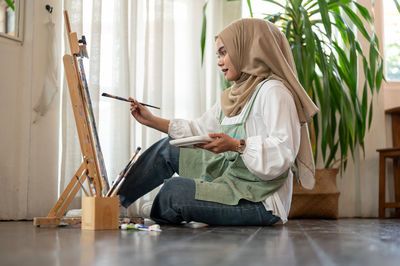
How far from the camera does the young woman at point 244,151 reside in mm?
1796

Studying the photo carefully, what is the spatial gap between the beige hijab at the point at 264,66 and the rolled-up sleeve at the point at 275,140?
103 millimetres

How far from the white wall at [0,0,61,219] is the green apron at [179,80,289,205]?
0.95 m

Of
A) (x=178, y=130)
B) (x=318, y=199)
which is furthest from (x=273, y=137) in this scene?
(x=318, y=199)

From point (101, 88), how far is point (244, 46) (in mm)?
1166

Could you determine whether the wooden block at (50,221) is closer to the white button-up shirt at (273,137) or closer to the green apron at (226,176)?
the green apron at (226,176)

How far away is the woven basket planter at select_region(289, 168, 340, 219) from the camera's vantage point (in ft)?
10.1

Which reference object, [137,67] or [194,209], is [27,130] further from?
[194,209]

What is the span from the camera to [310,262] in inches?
34.6

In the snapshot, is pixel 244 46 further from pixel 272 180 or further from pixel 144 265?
pixel 144 265

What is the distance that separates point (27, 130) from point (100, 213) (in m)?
1.16

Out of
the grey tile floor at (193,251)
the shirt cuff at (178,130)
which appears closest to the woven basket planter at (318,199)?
the shirt cuff at (178,130)

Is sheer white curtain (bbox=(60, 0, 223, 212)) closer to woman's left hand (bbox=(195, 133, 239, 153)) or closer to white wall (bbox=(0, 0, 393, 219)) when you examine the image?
white wall (bbox=(0, 0, 393, 219))

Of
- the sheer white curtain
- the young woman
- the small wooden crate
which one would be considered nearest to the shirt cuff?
the young woman

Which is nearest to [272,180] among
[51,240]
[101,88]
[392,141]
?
[51,240]
